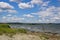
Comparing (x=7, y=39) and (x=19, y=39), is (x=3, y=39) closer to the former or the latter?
(x=7, y=39)

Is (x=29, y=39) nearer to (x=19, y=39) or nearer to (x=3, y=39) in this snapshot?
(x=19, y=39)

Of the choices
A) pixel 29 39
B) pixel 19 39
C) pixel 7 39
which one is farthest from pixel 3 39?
pixel 29 39

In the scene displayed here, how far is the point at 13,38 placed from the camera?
27.6 meters

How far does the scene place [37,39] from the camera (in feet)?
96.8

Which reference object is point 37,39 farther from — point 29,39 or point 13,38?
point 13,38

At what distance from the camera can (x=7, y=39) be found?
26344 mm

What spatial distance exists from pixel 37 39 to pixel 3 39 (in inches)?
232

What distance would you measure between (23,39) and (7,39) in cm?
251

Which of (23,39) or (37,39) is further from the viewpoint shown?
(37,39)

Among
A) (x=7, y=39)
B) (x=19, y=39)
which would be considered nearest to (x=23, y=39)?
(x=19, y=39)

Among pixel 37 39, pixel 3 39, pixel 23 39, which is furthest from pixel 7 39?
pixel 37 39

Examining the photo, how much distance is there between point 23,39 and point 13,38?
4.81 feet

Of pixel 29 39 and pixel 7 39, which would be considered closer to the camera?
pixel 7 39

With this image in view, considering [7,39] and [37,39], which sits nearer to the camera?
[7,39]
